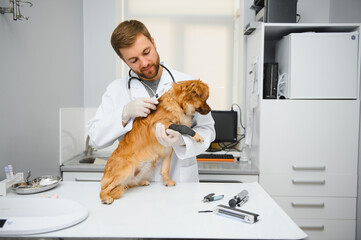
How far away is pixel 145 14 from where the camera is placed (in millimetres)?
3137

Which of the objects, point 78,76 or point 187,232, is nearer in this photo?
point 187,232

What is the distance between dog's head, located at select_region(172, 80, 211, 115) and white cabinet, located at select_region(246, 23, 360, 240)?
1178 mm

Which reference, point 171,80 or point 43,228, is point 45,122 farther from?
point 43,228

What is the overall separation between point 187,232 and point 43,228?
502mm

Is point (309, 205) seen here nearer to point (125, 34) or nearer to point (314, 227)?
point (314, 227)

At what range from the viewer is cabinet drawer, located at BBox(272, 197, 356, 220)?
2.35 meters

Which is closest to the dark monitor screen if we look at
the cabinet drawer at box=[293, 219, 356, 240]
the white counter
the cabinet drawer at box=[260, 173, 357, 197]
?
the cabinet drawer at box=[260, 173, 357, 197]

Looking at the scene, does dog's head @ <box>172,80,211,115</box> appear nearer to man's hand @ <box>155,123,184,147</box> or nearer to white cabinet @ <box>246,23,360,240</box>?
man's hand @ <box>155,123,184,147</box>

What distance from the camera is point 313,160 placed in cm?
236

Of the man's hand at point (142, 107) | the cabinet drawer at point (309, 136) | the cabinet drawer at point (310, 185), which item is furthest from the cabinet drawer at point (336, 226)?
the man's hand at point (142, 107)

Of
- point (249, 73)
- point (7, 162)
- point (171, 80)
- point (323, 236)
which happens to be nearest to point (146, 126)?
point (171, 80)

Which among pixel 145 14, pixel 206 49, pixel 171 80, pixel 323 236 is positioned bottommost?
pixel 323 236

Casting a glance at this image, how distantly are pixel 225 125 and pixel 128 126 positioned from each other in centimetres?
170

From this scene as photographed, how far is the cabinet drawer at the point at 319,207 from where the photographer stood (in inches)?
92.6
